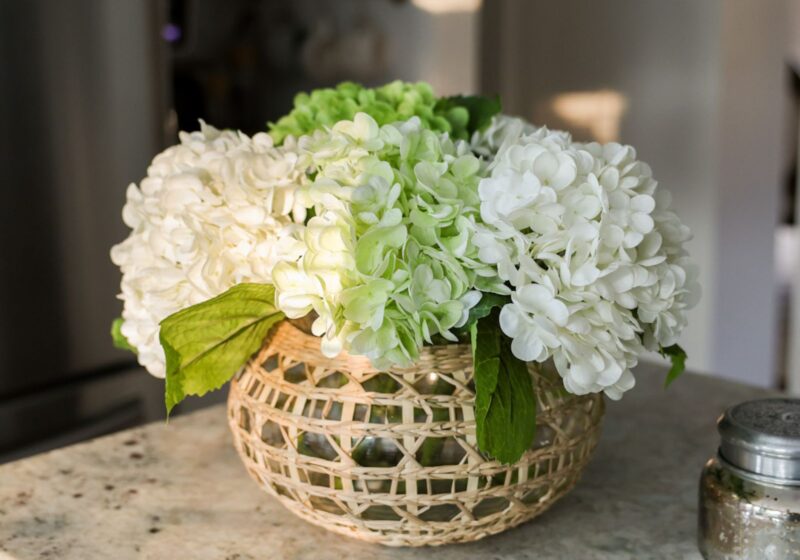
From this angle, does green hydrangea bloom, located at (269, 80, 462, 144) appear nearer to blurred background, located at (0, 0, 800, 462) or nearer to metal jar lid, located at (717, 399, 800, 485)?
metal jar lid, located at (717, 399, 800, 485)

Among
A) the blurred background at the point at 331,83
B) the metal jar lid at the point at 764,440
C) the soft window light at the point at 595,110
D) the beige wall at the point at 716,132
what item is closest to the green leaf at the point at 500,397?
the metal jar lid at the point at 764,440

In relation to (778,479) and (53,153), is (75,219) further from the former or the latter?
(778,479)

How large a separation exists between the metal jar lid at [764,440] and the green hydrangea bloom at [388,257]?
207 mm

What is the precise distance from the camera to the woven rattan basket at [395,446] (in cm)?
62

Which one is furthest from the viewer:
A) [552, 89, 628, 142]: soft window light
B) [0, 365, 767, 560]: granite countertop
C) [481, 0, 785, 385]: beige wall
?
[552, 89, 628, 142]: soft window light

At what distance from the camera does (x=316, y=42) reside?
279 centimetres

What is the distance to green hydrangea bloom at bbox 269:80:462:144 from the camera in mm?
748

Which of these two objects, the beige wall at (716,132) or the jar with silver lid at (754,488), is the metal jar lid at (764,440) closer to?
the jar with silver lid at (754,488)

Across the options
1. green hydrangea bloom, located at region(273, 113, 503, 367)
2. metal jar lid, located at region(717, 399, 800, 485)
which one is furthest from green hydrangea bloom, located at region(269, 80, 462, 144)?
metal jar lid, located at region(717, 399, 800, 485)

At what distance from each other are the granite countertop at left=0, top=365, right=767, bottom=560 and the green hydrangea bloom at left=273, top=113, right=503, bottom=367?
0.22 m

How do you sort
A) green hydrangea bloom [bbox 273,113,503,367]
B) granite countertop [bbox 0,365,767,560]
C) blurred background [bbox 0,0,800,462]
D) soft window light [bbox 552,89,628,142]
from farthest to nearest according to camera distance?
soft window light [bbox 552,89,628,142] → blurred background [bbox 0,0,800,462] → granite countertop [bbox 0,365,767,560] → green hydrangea bloom [bbox 273,113,503,367]

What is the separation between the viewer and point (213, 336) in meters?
0.64

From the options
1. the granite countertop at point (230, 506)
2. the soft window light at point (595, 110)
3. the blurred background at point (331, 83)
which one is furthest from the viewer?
the soft window light at point (595, 110)

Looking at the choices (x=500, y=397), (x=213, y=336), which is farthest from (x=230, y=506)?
(x=500, y=397)
